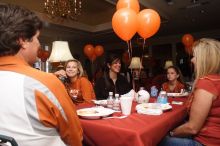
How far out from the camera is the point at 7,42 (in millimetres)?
938

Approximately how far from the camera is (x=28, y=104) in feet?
2.90

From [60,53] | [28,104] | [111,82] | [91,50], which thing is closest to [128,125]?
[28,104]

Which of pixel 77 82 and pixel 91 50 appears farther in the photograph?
pixel 91 50

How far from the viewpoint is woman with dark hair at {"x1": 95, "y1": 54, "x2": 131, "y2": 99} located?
3.29 meters

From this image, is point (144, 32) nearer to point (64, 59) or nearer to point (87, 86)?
point (87, 86)

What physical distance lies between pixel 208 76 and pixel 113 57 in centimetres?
191

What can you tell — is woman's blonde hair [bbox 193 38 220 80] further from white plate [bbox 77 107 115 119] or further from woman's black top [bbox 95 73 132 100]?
woman's black top [bbox 95 73 132 100]

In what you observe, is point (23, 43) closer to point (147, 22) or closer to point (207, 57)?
point (207, 57)

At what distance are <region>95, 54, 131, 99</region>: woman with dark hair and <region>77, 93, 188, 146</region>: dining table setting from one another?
1.46 meters

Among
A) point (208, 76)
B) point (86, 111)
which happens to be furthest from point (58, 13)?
point (208, 76)

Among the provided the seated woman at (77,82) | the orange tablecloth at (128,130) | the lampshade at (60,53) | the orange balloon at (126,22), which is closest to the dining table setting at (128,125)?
the orange tablecloth at (128,130)

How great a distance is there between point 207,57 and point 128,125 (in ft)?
2.62

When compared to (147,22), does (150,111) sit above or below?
below

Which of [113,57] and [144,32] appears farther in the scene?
[113,57]
